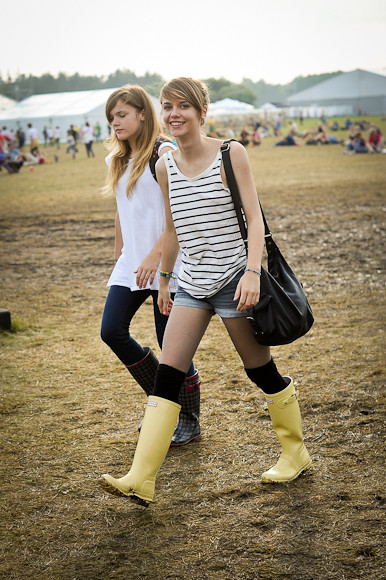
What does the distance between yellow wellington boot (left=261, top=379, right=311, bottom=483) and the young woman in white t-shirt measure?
832 millimetres

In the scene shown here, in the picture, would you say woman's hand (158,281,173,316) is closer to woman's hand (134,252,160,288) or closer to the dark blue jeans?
woman's hand (134,252,160,288)

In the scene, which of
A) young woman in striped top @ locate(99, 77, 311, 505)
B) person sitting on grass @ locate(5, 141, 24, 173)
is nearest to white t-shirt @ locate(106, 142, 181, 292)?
young woman in striped top @ locate(99, 77, 311, 505)

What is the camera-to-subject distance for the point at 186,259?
3279 mm

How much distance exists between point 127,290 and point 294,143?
34.7 metres

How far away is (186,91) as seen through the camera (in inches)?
123

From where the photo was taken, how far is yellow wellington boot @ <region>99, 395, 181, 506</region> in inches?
121

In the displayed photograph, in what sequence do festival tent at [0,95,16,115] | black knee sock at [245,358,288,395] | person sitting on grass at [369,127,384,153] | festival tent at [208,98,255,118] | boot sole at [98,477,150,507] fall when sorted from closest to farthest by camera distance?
boot sole at [98,477,150,507] → black knee sock at [245,358,288,395] → person sitting on grass at [369,127,384,153] → festival tent at [208,98,255,118] → festival tent at [0,95,16,115]

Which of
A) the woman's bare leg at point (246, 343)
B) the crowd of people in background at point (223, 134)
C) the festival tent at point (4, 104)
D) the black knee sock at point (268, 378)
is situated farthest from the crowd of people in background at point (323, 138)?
the woman's bare leg at point (246, 343)

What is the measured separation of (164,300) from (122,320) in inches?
11.4

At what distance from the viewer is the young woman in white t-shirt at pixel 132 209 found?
→ 3.68m

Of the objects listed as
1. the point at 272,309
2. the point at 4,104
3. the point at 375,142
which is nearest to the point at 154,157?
the point at 272,309

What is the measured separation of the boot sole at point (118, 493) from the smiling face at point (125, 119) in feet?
5.91

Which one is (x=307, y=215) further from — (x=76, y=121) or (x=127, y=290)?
(x=76, y=121)

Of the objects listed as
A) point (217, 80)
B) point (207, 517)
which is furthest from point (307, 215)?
point (217, 80)
